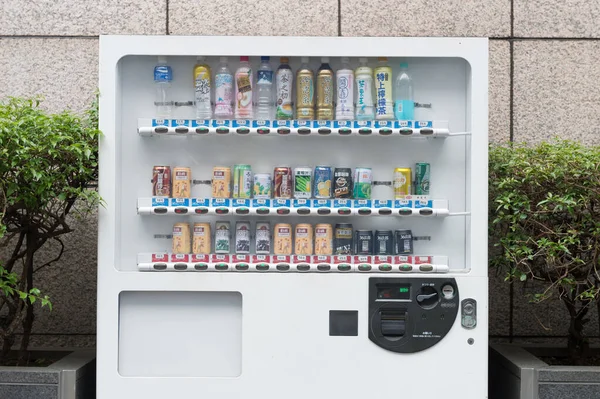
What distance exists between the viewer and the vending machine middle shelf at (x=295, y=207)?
10.5 feet

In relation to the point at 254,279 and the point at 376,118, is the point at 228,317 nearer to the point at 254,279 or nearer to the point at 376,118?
the point at 254,279

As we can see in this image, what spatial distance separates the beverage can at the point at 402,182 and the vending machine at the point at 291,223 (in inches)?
0.5

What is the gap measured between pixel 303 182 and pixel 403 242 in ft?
1.91

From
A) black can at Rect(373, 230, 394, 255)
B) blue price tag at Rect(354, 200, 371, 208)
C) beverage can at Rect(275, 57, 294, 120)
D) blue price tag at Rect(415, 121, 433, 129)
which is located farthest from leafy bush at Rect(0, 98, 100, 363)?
blue price tag at Rect(415, 121, 433, 129)

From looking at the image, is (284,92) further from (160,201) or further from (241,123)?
(160,201)

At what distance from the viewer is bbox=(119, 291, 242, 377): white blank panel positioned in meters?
3.28

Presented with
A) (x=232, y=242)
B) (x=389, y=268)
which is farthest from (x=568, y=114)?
(x=232, y=242)

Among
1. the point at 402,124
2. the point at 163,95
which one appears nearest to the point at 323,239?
the point at 402,124

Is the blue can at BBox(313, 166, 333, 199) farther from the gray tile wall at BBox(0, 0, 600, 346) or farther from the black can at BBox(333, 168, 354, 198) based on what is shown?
the gray tile wall at BBox(0, 0, 600, 346)

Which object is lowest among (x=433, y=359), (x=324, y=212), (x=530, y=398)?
(x=530, y=398)

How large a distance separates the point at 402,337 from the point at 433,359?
0.61 feet

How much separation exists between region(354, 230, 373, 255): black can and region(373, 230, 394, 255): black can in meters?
0.04

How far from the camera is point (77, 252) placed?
429cm

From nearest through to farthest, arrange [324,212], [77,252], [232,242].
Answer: [324,212] < [232,242] < [77,252]
